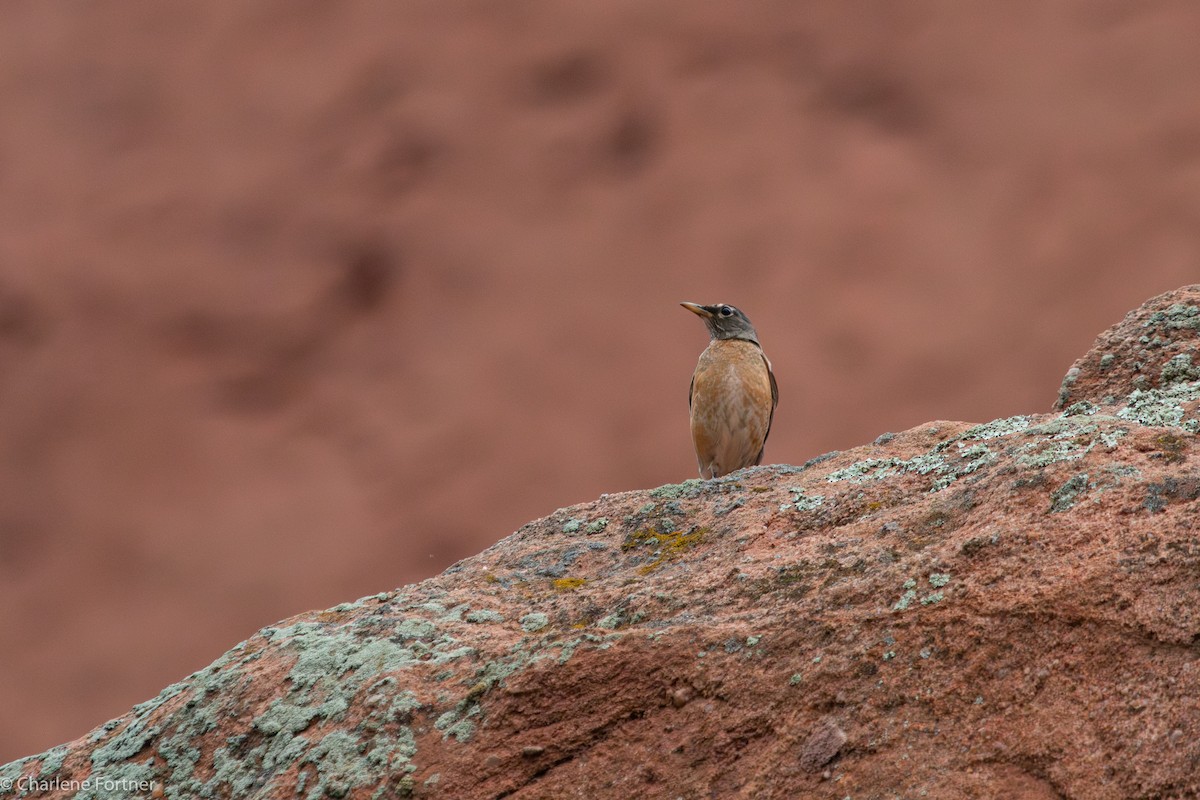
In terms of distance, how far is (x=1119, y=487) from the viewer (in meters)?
3.01

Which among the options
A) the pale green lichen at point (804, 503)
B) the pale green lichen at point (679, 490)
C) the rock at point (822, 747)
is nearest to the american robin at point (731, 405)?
the pale green lichen at point (679, 490)

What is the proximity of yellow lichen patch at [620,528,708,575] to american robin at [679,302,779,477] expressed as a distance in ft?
15.7

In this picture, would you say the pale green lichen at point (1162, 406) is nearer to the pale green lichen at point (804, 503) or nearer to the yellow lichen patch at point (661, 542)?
the pale green lichen at point (804, 503)

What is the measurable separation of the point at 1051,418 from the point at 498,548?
2020mm

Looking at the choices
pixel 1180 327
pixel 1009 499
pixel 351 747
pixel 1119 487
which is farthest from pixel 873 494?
pixel 351 747

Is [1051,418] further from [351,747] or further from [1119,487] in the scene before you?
[351,747]

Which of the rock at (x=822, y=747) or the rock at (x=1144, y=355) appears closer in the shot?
the rock at (x=822, y=747)

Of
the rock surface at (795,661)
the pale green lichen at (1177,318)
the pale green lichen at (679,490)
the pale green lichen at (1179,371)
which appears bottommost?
the rock surface at (795,661)

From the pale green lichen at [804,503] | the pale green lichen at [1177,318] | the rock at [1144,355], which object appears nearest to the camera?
the pale green lichen at [804,503]

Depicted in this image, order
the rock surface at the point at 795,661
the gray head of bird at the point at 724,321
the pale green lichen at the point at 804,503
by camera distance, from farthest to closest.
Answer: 1. the gray head of bird at the point at 724,321
2. the pale green lichen at the point at 804,503
3. the rock surface at the point at 795,661

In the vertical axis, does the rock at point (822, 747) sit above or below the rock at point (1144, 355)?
below

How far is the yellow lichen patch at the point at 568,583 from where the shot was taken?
3.87 metres

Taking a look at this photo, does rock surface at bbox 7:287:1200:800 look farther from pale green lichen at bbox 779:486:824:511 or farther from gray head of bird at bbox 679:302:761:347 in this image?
gray head of bird at bbox 679:302:761:347

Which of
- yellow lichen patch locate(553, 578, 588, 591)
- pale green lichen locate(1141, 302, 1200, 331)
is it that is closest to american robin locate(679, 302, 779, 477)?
pale green lichen locate(1141, 302, 1200, 331)
